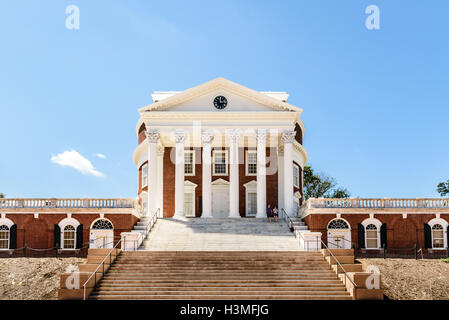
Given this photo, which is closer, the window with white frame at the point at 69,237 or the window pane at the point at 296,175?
the window with white frame at the point at 69,237

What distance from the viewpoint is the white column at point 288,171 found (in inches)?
1782

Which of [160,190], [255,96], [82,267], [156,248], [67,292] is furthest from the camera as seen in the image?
[160,190]

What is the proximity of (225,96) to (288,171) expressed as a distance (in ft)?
24.2

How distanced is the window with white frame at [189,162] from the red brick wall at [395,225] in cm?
1457

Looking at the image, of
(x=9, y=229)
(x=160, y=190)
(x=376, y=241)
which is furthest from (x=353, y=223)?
(x=9, y=229)

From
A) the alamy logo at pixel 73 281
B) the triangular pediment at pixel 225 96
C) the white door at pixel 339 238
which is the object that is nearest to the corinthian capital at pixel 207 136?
the triangular pediment at pixel 225 96

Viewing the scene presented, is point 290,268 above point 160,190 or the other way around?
the other way around

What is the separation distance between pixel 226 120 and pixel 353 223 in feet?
41.1

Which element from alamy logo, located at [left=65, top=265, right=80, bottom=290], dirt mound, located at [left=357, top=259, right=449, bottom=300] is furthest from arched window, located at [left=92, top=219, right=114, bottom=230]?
dirt mound, located at [left=357, top=259, right=449, bottom=300]

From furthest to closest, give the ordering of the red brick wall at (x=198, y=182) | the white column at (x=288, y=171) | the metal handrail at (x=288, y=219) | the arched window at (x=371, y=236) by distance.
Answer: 1. the red brick wall at (x=198, y=182)
2. the white column at (x=288, y=171)
3. the metal handrail at (x=288, y=219)
4. the arched window at (x=371, y=236)

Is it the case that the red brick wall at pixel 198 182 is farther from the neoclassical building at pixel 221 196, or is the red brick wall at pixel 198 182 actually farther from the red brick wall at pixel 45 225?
the red brick wall at pixel 45 225

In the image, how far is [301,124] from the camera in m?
56.2

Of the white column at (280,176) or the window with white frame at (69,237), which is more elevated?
the white column at (280,176)
